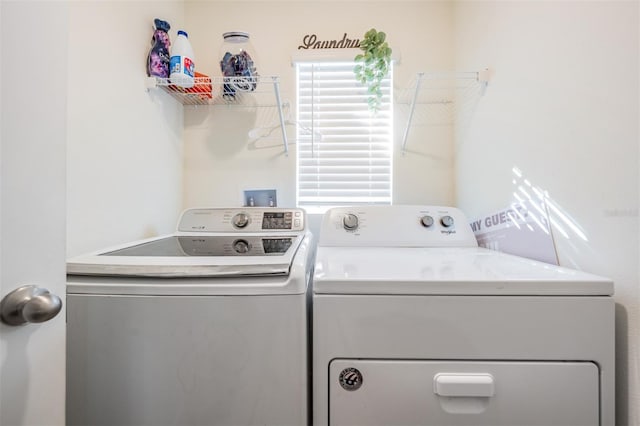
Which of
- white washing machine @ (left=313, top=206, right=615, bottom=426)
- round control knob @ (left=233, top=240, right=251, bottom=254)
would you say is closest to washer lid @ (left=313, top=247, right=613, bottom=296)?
white washing machine @ (left=313, top=206, right=615, bottom=426)

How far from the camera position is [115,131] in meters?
1.07

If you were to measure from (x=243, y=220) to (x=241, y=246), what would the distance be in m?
0.30

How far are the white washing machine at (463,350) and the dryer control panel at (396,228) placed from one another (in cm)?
55

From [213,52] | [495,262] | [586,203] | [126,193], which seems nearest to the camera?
[586,203]

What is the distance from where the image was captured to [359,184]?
162cm

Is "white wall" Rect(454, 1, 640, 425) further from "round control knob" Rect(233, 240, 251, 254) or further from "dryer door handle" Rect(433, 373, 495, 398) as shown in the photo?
"round control knob" Rect(233, 240, 251, 254)

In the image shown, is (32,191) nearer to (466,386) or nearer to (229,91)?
(466,386)

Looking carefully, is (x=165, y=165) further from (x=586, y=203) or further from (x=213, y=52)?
(x=586, y=203)

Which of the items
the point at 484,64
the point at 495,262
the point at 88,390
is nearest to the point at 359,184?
the point at 484,64

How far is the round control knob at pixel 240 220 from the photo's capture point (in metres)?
1.30

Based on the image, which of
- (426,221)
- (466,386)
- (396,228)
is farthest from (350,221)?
(466,386)

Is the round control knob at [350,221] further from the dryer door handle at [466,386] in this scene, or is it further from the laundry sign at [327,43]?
the laundry sign at [327,43]

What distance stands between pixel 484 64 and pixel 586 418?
1.26 m

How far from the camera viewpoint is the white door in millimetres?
365
